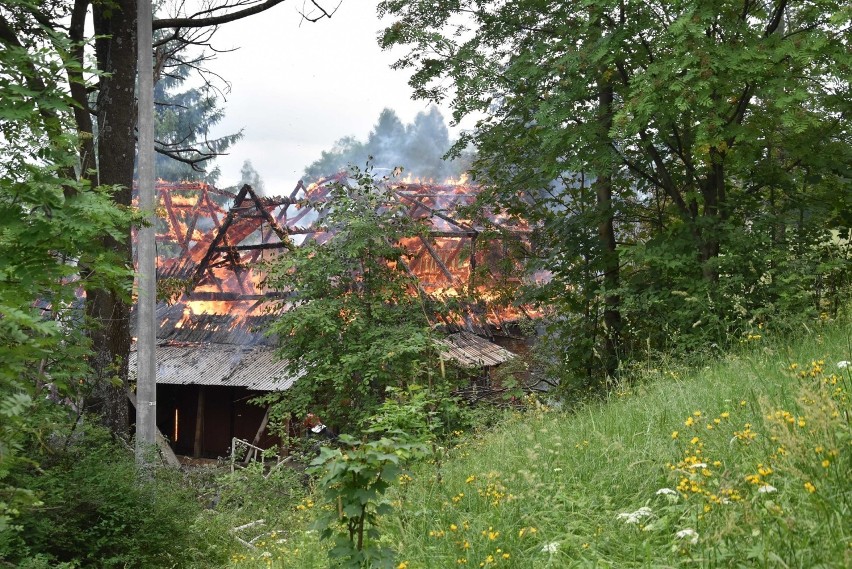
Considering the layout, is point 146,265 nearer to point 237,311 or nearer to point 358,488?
point 358,488

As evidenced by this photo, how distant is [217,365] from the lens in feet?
62.8

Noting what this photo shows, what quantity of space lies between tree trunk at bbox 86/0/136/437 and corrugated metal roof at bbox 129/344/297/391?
18.7 feet

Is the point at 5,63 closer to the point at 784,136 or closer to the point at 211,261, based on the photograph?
the point at 784,136

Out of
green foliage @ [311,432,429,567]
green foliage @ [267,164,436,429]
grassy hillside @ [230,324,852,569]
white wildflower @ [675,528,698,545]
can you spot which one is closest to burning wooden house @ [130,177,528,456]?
green foliage @ [267,164,436,429]

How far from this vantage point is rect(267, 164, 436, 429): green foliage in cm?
1179

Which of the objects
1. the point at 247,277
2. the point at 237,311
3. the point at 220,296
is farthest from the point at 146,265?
the point at 220,296

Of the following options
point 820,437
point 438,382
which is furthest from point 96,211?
point 438,382

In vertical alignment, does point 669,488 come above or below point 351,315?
below

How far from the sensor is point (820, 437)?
9.99 ft

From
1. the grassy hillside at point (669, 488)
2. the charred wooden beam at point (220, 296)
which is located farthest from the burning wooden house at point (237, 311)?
the grassy hillside at point (669, 488)

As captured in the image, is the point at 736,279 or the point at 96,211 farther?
the point at 736,279

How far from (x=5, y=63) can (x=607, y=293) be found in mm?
8216

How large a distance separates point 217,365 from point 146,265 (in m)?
9.95

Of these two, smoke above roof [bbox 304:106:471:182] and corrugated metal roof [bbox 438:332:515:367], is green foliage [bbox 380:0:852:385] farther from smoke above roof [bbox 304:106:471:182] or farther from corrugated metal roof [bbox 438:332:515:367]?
smoke above roof [bbox 304:106:471:182]
